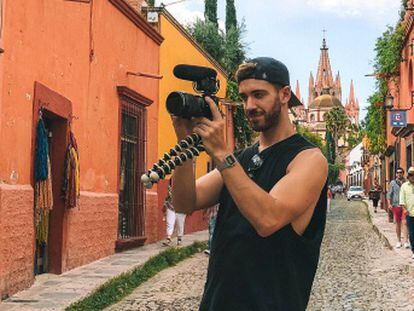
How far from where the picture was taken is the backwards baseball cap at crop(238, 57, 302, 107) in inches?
87.1

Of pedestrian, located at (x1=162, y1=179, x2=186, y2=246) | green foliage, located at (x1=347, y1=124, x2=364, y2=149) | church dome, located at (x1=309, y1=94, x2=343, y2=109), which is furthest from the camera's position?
church dome, located at (x1=309, y1=94, x2=343, y2=109)

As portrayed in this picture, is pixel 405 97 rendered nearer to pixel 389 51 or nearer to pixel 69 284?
pixel 389 51

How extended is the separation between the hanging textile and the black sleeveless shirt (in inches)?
286

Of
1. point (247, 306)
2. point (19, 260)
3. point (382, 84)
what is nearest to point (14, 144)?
point (19, 260)

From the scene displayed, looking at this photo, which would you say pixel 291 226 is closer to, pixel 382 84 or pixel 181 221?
pixel 181 221

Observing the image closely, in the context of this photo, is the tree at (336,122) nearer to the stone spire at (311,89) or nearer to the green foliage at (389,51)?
the stone spire at (311,89)

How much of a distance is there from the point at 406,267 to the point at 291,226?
908 cm

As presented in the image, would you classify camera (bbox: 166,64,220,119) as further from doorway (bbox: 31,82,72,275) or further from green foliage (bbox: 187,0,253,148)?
green foliage (bbox: 187,0,253,148)

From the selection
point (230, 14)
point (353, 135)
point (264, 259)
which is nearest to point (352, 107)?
point (353, 135)

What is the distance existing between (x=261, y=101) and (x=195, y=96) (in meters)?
0.23

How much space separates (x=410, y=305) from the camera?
24.4 ft

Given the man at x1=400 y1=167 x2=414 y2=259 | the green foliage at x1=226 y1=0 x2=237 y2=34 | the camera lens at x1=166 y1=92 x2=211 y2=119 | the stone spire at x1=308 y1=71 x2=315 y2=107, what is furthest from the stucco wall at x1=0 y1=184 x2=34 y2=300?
the stone spire at x1=308 y1=71 x2=315 y2=107

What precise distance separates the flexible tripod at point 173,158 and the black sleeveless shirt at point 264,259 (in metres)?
0.29

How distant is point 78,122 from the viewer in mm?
10273
